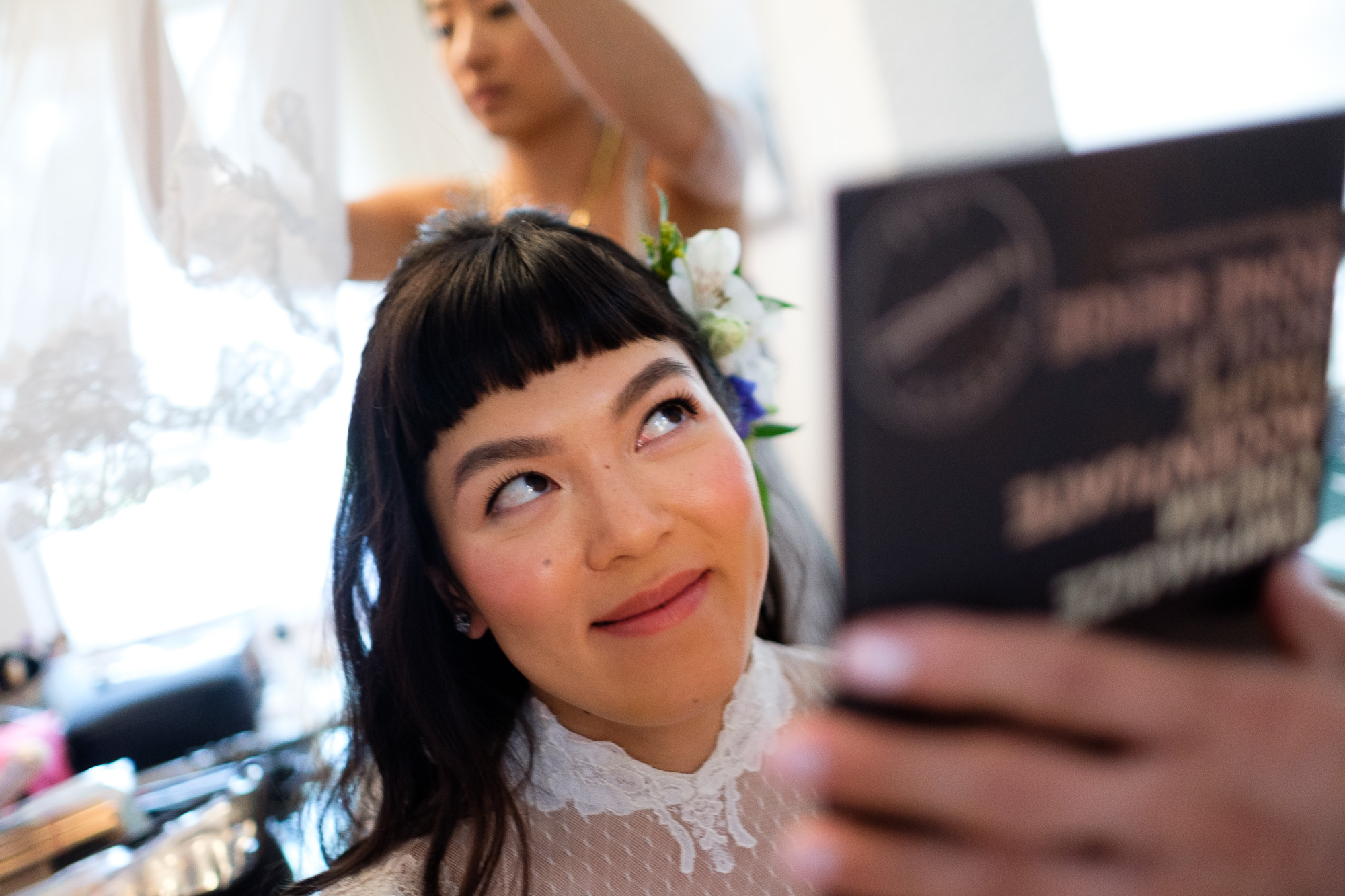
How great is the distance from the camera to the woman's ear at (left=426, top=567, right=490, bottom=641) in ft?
2.38

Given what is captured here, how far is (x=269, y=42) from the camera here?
75 cm

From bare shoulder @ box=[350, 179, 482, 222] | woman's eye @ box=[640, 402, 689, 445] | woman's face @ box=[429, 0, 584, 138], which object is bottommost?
woman's eye @ box=[640, 402, 689, 445]

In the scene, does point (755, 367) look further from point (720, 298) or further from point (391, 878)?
point (391, 878)

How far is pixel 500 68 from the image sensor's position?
3.45 feet

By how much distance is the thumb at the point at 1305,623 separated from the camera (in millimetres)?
357

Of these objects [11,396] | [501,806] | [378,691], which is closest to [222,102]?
[11,396]

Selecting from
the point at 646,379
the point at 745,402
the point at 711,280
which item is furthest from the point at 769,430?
the point at 646,379

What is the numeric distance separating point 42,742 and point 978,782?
53.0 inches

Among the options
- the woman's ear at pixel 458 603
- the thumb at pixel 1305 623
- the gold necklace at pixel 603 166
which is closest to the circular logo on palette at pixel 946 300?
the thumb at pixel 1305 623

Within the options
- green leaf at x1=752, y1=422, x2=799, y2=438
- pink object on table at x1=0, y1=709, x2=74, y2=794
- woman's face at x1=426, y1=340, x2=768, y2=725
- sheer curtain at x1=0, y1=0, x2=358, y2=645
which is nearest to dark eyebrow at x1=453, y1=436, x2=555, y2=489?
woman's face at x1=426, y1=340, x2=768, y2=725

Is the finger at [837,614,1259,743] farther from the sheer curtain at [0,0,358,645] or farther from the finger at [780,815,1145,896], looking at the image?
the sheer curtain at [0,0,358,645]

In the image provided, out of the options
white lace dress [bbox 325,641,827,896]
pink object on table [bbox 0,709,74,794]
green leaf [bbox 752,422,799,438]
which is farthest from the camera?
pink object on table [bbox 0,709,74,794]

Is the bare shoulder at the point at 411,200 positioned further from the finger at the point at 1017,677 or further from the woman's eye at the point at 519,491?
the finger at the point at 1017,677

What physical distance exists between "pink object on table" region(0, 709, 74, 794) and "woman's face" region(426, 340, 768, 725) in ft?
2.84
